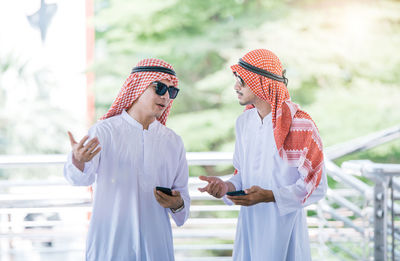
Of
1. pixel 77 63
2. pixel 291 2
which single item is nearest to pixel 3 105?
pixel 77 63

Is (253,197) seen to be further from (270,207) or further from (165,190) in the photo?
(165,190)

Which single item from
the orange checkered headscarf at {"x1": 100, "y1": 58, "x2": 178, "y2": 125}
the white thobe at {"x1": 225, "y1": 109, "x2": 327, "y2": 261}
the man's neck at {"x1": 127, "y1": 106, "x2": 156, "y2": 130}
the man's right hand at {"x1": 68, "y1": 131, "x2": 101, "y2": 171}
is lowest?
the white thobe at {"x1": 225, "y1": 109, "x2": 327, "y2": 261}

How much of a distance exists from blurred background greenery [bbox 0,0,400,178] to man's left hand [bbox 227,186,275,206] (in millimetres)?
6086

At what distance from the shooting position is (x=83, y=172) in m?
1.56

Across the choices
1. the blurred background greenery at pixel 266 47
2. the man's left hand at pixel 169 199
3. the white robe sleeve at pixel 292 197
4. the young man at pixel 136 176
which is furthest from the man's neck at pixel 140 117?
the blurred background greenery at pixel 266 47

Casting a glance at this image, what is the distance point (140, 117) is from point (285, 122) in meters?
0.51

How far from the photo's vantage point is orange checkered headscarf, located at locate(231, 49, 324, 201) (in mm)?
1699

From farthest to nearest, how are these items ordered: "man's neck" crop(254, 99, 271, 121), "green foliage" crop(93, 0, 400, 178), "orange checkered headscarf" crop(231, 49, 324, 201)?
1. "green foliage" crop(93, 0, 400, 178)
2. "man's neck" crop(254, 99, 271, 121)
3. "orange checkered headscarf" crop(231, 49, 324, 201)

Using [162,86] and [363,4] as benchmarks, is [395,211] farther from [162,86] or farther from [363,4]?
[363,4]

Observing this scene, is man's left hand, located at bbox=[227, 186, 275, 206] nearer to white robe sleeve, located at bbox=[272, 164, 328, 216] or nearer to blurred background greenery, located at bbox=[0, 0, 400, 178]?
white robe sleeve, located at bbox=[272, 164, 328, 216]

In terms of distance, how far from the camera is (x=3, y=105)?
866cm

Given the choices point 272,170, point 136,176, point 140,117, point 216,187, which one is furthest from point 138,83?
point 272,170

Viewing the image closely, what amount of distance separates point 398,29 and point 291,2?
1.87 metres

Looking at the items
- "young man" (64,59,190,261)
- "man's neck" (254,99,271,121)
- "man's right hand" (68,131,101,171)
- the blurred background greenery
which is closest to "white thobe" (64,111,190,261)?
"young man" (64,59,190,261)
